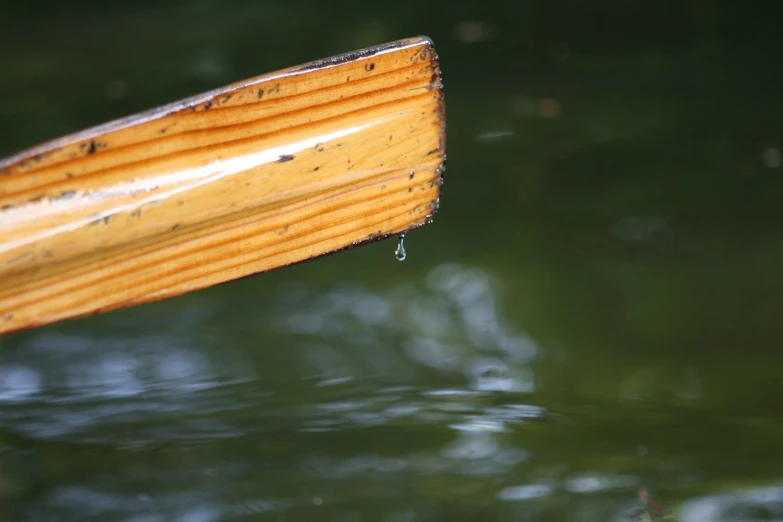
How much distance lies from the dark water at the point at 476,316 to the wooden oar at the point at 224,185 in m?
0.53

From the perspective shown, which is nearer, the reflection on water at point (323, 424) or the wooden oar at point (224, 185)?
the wooden oar at point (224, 185)

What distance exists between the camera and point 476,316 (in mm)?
1771

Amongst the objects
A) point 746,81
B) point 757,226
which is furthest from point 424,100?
point 746,81

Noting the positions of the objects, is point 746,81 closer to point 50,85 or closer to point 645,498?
point 645,498

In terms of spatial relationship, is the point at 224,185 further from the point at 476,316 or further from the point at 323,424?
the point at 476,316

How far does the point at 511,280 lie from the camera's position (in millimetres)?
1846

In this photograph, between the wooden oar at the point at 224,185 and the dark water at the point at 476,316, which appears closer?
the wooden oar at the point at 224,185

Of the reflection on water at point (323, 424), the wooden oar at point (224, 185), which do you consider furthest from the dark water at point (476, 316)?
the wooden oar at point (224, 185)

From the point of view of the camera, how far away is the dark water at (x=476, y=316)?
132 cm

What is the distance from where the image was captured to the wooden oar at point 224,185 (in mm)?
780

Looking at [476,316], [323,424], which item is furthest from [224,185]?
[476,316]

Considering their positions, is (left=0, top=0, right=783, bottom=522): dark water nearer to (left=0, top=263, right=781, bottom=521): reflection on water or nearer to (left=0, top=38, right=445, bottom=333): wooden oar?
(left=0, top=263, right=781, bottom=521): reflection on water

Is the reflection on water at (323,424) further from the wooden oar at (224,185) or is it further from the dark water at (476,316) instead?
the wooden oar at (224,185)

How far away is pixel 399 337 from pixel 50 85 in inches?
57.2
